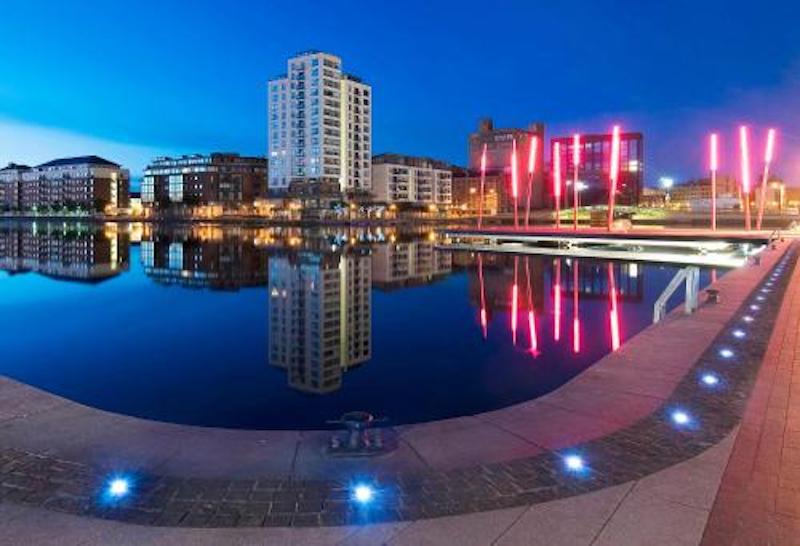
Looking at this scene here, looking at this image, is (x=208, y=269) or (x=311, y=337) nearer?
(x=311, y=337)

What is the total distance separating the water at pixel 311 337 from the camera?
11.1m

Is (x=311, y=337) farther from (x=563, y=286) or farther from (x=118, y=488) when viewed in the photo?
(x=563, y=286)

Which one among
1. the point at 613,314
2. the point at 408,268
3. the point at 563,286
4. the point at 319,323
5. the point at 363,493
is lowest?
the point at 363,493

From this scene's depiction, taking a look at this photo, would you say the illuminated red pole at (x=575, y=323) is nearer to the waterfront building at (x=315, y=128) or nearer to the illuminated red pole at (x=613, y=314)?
the illuminated red pole at (x=613, y=314)

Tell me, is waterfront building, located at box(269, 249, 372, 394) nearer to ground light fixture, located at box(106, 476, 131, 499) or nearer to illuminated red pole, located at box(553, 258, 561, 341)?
illuminated red pole, located at box(553, 258, 561, 341)

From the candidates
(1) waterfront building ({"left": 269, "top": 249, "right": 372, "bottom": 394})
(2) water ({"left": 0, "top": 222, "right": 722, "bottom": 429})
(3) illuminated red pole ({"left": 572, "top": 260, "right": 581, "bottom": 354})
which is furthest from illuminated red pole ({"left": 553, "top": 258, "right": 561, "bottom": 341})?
(1) waterfront building ({"left": 269, "top": 249, "right": 372, "bottom": 394})

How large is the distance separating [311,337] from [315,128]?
14693cm

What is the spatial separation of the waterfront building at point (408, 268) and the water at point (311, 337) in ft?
1.15

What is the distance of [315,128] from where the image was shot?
158 meters

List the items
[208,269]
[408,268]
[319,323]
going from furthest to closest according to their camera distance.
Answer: [408,268] < [208,269] < [319,323]

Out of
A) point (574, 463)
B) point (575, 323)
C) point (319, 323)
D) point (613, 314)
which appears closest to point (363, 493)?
point (574, 463)

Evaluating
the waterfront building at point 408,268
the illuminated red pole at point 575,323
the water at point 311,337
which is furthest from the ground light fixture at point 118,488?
the waterfront building at point 408,268

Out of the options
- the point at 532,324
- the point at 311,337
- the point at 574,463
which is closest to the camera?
the point at 574,463

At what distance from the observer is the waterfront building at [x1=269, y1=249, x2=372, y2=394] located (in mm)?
13320
